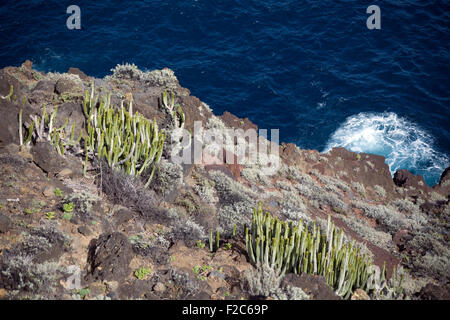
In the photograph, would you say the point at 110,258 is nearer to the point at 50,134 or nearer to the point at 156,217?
the point at 156,217

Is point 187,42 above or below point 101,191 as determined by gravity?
above

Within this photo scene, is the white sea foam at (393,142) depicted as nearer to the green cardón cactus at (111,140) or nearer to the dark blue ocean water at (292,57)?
the dark blue ocean water at (292,57)

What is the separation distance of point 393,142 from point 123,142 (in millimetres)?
15694

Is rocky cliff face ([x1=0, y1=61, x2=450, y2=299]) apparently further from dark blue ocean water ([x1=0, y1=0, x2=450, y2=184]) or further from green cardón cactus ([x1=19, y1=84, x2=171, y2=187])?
dark blue ocean water ([x1=0, y1=0, x2=450, y2=184])

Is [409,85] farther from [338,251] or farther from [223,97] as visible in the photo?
[338,251]

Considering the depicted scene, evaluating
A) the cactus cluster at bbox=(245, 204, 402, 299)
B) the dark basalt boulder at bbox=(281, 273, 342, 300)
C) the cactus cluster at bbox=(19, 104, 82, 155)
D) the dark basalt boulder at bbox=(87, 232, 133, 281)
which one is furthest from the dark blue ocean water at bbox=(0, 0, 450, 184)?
the dark basalt boulder at bbox=(87, 232, 133, 281)

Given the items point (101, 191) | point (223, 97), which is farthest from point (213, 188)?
point (223, 97)

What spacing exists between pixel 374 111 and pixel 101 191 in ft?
56.6

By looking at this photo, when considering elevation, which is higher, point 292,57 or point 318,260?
point 292,57

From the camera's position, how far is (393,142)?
64.0ft

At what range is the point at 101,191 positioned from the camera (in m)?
8.24

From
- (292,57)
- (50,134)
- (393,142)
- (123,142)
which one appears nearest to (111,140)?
(123,142)

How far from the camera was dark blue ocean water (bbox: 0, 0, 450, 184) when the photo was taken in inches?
778

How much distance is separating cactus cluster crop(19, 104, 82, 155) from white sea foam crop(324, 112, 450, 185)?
524 inches
